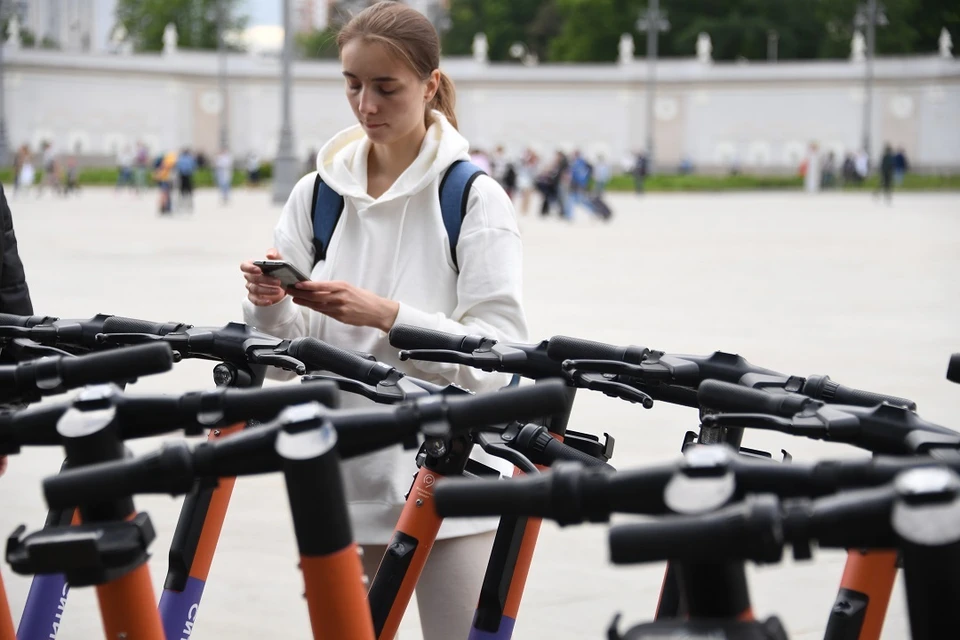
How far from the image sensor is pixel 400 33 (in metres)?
2.59

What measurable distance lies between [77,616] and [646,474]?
122 inches

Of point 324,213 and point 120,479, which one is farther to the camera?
point 324,213

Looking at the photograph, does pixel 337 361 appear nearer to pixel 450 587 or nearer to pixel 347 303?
pixel 347 303

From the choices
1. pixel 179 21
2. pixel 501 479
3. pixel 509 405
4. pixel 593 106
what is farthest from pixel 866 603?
pixel 179 21

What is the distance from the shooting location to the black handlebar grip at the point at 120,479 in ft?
4.35

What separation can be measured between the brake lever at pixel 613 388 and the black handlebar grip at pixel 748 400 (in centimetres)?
17

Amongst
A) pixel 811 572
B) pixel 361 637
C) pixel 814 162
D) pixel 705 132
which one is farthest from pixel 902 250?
pixel 705 132

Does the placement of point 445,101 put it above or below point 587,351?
above

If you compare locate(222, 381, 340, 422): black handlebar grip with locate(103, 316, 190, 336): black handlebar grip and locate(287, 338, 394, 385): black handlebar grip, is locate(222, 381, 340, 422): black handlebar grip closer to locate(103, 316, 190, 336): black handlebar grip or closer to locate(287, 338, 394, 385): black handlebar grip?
locate(287, 338, 394, 385): black handlebar grip

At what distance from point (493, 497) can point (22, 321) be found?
153 centimetres

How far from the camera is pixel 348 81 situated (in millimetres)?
2676

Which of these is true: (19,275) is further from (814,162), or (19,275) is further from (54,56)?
(54,56)

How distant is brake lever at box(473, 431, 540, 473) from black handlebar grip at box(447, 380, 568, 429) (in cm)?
43

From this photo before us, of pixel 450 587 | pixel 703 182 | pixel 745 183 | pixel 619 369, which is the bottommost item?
pixel 745 183
